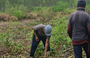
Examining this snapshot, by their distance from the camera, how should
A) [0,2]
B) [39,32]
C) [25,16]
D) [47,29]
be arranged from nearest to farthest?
[47,29] → [39,32] → [25,16] → [0,2]

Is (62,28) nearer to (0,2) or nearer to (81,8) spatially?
(81,8)

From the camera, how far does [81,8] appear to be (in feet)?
7.41

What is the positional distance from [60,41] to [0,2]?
37.2 m

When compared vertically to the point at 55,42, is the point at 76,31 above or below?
above

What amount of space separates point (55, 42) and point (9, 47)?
2.25 metres

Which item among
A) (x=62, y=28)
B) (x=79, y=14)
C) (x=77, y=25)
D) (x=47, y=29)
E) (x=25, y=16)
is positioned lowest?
(x=25, y=16)

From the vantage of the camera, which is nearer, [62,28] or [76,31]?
[76,31]

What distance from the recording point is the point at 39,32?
11.4ft

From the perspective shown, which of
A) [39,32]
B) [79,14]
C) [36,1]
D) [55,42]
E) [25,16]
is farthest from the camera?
[36,1]

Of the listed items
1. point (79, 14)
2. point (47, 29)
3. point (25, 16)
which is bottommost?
point (25, 16)

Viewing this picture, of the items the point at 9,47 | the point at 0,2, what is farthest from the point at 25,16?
the point at 0,2

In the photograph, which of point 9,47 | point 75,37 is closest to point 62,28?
point 75,37

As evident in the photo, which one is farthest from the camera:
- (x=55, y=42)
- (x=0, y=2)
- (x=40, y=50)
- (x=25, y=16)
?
(x=0, y=2)

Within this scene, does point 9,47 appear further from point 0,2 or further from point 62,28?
point 0,2
